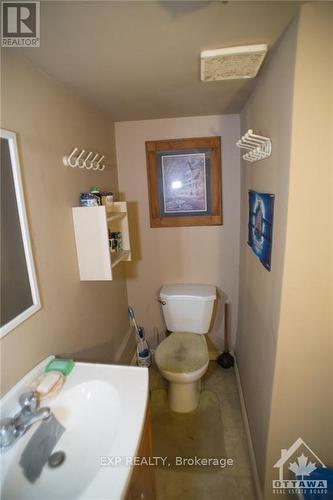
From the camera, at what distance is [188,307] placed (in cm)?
203

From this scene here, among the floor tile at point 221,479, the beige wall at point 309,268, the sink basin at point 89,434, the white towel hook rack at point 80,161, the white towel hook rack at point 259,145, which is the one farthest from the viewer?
Answer: the floor tile at point 221,479

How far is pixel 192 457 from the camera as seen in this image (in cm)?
157

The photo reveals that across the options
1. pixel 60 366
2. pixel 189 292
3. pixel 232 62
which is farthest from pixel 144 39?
pixel 189 292

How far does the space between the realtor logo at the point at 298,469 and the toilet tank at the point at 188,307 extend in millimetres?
972

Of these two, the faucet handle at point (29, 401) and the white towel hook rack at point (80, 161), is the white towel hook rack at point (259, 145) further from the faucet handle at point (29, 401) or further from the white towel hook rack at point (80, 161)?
the faucet handle at point (29, 401)

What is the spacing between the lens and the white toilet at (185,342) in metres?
1.72

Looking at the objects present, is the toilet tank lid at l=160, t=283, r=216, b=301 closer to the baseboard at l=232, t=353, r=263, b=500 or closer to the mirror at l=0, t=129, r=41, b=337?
the baseboard at l=232, t=353, r=263, b=500

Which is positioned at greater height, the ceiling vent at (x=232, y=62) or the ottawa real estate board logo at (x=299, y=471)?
the ceiling vent at (x=232, y=62)

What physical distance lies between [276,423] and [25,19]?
1.86m

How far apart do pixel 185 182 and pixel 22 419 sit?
1765mm

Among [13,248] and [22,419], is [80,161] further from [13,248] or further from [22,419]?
[22,419]

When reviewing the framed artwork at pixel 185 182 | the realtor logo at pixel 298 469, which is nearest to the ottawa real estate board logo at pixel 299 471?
the realtor logo at pixel 298 469

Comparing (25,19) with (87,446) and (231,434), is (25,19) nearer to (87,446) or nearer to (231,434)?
(87,446)

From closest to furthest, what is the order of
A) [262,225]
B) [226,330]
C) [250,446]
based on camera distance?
1. [262,225]
2. [250,446]
3. [226,330]
